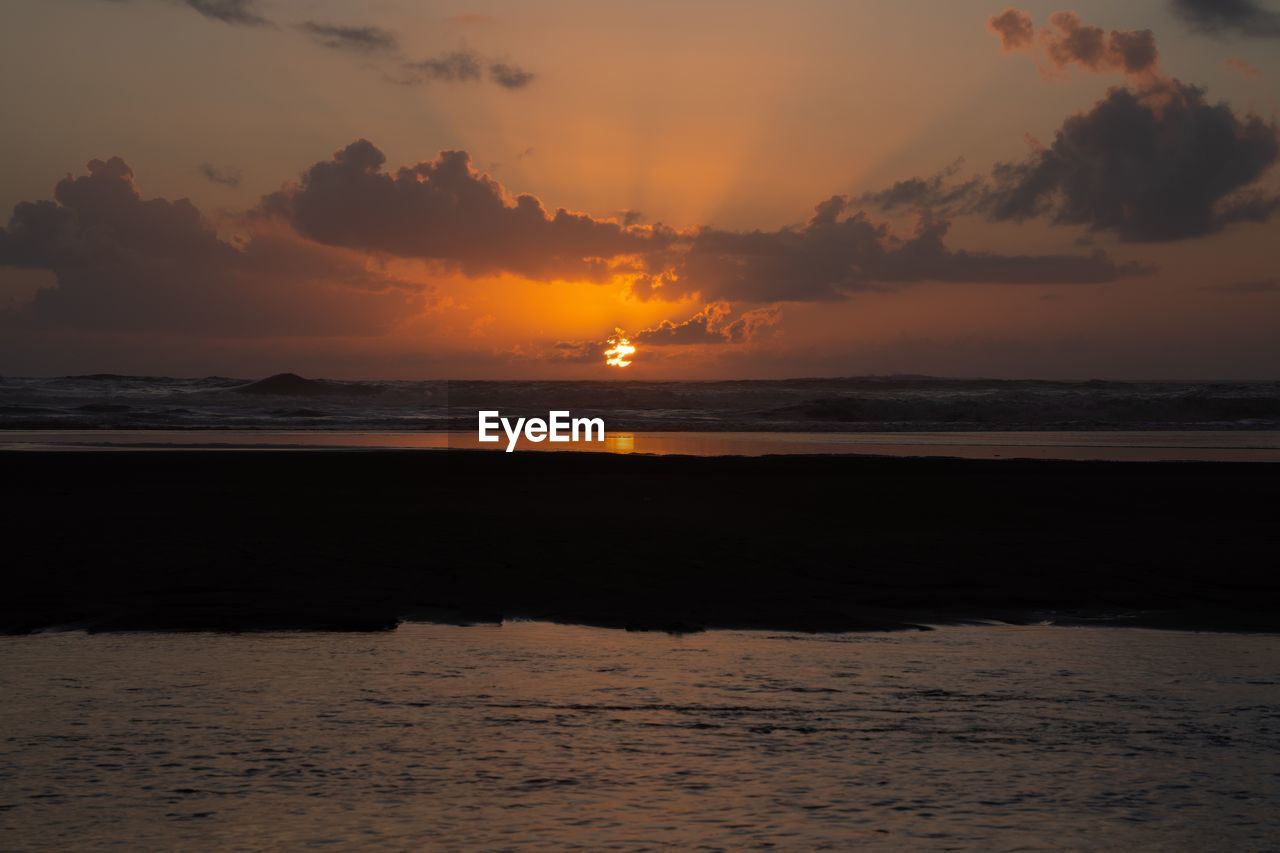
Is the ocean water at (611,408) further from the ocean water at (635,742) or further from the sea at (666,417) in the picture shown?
the ocean water at (635,742)

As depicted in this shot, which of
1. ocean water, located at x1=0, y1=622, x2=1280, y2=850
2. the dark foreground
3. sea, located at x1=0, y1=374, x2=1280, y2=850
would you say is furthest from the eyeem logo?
ocean water, located at x1=0, y1=622, x2=1280, y2=850

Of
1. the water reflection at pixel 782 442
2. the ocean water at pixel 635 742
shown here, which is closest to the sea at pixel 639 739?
the ocean water at pixel 635 742

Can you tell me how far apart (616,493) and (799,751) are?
13.4m

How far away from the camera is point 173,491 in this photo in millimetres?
20297

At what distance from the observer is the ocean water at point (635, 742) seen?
231 inches

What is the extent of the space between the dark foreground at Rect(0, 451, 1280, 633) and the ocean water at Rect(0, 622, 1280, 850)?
54.2 inches

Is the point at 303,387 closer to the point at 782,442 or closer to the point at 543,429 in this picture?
the point at 543,429

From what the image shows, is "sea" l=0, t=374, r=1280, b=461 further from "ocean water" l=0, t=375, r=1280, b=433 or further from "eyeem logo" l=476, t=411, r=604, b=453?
"eyeem logo" l=476, t=411, r=604, b=453

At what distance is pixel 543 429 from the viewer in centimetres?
5222

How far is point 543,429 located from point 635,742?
4513cm

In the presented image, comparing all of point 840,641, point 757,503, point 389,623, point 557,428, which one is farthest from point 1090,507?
point 557,428

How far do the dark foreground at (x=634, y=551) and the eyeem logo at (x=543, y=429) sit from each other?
41.7 feet

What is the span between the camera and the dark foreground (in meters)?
11.9

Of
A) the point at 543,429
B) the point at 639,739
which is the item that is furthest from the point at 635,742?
the point at 543,429
